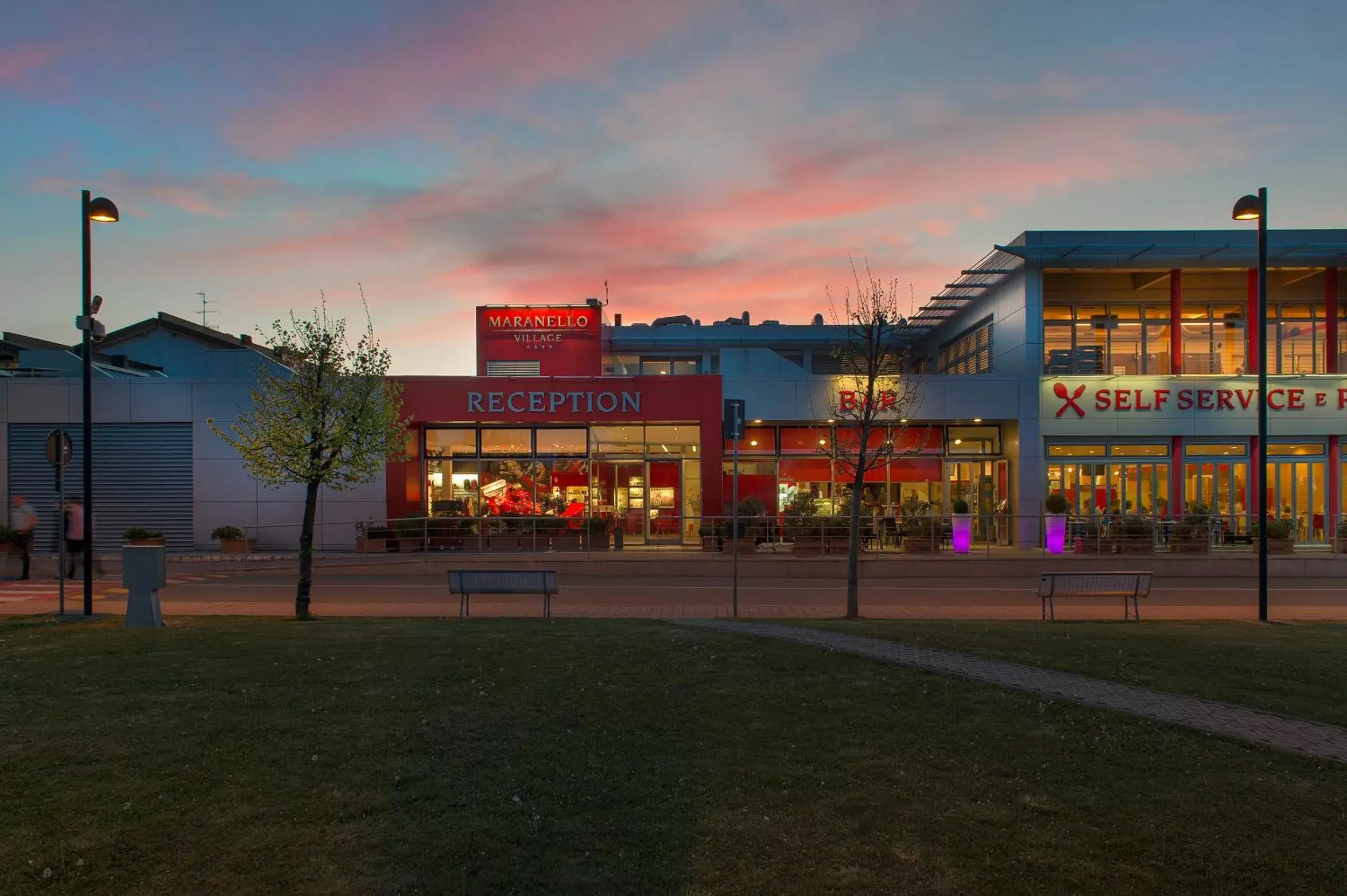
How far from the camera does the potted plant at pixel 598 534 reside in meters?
24.3

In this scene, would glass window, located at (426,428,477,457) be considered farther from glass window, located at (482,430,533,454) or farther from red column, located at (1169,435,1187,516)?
red column, located at (1169,435,1187,516)

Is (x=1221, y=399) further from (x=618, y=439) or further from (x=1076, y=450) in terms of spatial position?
(x=618, y=439)

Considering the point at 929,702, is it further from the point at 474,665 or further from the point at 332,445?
the point at 332,445

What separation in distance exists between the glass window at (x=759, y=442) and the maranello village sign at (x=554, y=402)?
12.6 ft

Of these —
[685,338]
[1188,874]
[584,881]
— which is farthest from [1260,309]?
[685,338]

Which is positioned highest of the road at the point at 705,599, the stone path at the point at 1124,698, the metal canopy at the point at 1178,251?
the metal canopy at the point at 1178,251

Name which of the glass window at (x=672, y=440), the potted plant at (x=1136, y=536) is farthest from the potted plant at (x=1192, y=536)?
the glass window at (x=672, y=440)

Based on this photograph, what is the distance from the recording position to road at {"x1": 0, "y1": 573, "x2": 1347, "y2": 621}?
583 inches

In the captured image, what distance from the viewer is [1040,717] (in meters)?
6.64

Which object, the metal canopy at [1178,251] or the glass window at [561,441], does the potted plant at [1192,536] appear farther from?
the glass window at [561,441]

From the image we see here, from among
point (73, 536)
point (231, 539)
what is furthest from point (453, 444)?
point (73, 536)

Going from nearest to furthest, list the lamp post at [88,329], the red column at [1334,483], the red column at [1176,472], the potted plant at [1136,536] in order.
A: the lamp post at [88,329] → the potted plant at [1136,536] → the red column at [1334,483] → the red column at [1176,472]

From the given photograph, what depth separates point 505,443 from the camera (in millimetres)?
27047

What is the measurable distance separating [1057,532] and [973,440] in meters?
4.92
